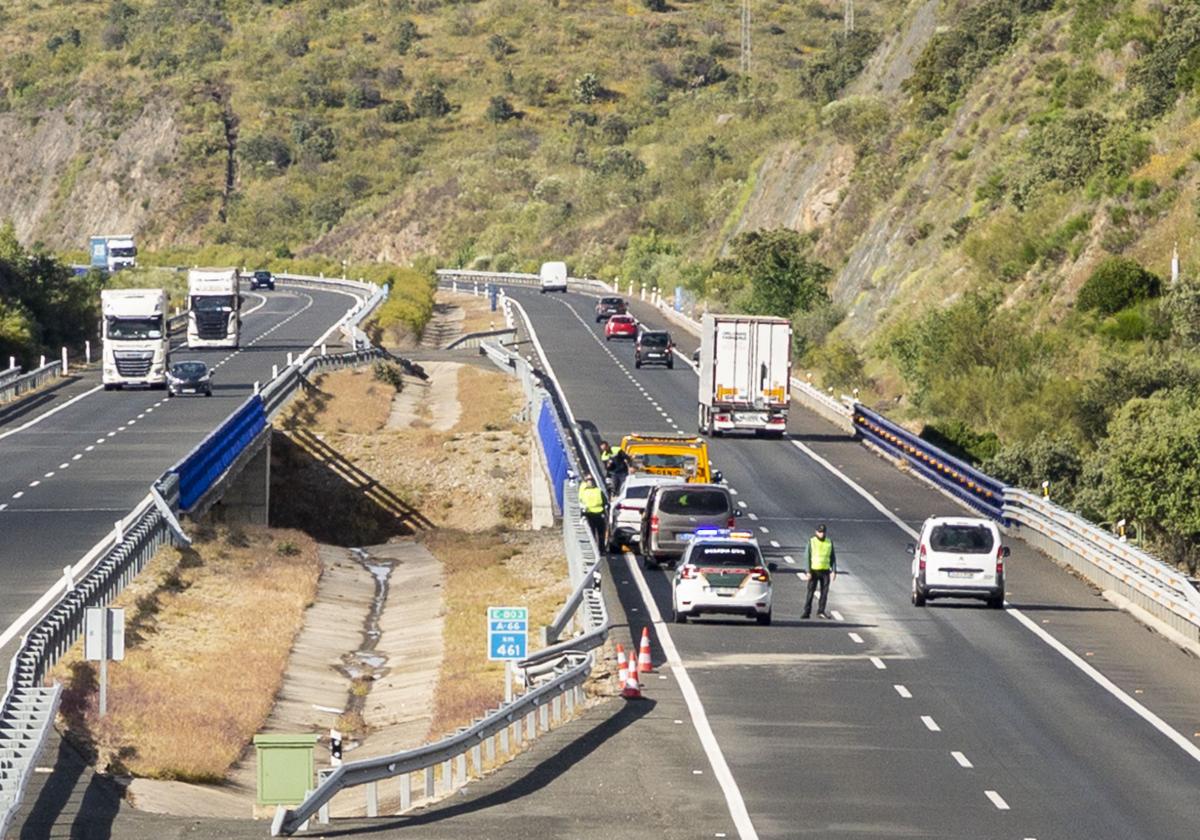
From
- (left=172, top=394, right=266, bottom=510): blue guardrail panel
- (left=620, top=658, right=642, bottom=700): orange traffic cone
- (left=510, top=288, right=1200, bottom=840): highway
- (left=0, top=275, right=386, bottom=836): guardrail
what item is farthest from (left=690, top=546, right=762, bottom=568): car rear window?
(left=172, top=394, right=266, bottom=510): blue guardrail panel

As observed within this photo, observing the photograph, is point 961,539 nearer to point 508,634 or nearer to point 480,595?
point 508,634

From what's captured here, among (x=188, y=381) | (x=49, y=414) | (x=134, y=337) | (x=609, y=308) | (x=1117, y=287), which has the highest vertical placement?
(x=1117, y=287)

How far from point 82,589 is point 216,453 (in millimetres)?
20275

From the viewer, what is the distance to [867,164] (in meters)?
124

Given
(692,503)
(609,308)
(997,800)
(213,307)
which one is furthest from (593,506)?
(609,308)

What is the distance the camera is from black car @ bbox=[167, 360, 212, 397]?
248 ft

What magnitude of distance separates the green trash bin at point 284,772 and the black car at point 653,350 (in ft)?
226

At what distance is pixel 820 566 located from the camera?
123ft

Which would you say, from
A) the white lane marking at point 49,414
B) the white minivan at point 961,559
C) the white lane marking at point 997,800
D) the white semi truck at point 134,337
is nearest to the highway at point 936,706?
the white lane marking at point 997,800

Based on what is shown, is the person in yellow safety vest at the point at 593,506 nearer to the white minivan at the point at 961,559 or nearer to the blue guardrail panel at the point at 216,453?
the white minivan at the point at 961,559

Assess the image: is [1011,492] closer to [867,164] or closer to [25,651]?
[25,651]

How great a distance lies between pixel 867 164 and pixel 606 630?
94448mm

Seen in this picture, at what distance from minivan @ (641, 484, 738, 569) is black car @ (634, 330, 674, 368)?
157ft

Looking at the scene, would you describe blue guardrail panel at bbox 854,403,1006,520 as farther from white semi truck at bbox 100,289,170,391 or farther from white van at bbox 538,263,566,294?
white van at bbox 538,263,566,294
